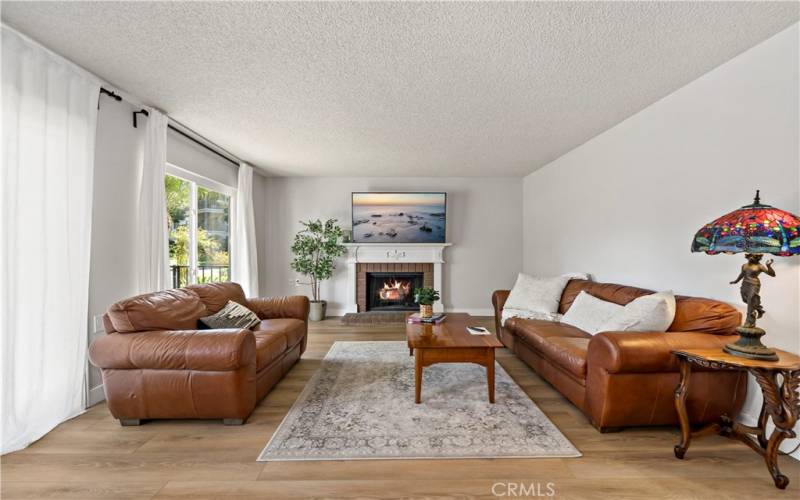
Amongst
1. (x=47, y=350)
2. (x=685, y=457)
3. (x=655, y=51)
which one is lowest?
(x=685, y=457)

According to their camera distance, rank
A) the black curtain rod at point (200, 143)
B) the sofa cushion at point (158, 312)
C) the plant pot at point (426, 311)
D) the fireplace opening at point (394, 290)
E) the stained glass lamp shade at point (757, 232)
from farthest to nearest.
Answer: the fireplace opening at point (394, 290) → the black curtain rod at point (200, 143) → the plant pot at point (426, 311) → the sofa cushion at point (158, 312) → the stained glass lamp shade at point (757, 232)

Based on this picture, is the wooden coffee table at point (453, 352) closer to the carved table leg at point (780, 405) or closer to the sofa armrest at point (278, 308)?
the carved table leg at point (780, 405)

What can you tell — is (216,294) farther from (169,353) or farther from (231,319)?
(169,353)

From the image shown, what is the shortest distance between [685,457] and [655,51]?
2.59 meters

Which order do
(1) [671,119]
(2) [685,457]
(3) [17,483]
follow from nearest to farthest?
(3) [17,483] → (2) [685,457] → (1) [671,119]

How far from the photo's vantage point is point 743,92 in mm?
2193

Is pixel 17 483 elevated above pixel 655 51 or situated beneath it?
situated beneath

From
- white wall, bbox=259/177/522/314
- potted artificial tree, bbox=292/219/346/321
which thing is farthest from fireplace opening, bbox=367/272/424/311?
potted artificial tree, bbox=292/219/346/321

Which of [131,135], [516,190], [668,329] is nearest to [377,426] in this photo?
[668,329]

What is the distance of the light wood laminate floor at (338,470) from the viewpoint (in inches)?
63.9

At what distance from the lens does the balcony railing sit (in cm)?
371

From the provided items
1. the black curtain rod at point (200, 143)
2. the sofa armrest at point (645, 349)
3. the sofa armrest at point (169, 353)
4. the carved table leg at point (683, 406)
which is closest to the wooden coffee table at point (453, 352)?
the sofa armrest at point (645, 349)

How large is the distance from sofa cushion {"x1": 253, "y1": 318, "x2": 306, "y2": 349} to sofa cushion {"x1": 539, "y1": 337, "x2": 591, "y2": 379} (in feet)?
7.59

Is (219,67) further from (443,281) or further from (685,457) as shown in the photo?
(443,281)
